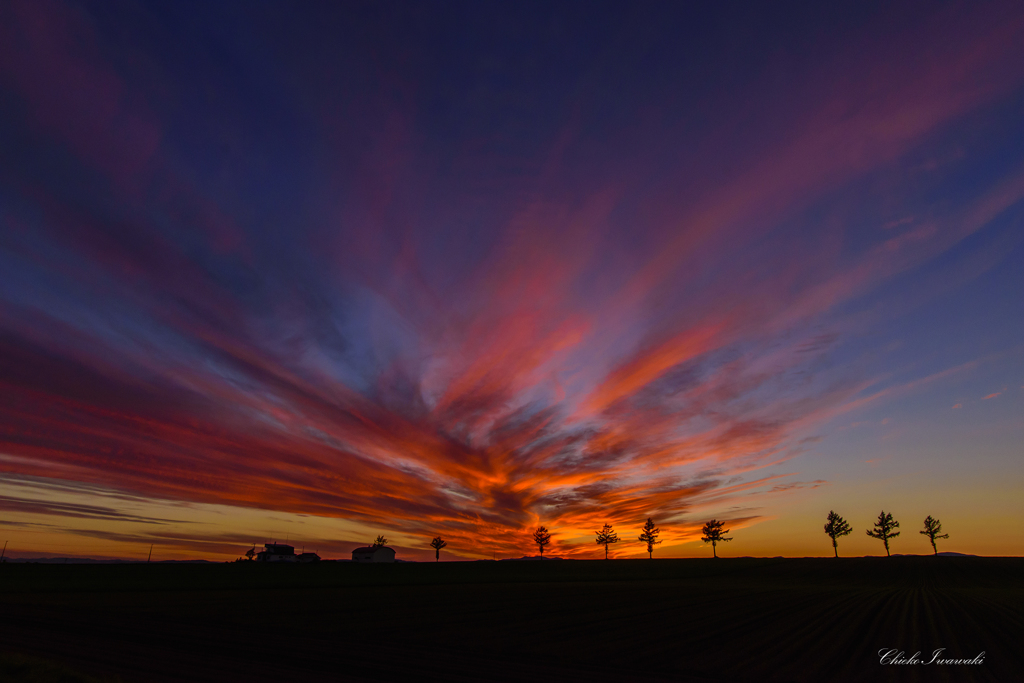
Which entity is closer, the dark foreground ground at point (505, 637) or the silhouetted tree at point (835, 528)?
the dark foreground ground at point (505, 637)

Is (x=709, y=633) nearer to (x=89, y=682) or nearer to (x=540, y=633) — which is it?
(x=540, y=633)

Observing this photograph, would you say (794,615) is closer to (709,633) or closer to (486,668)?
(709,633)

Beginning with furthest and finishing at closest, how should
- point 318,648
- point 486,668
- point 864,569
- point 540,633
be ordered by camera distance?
point 864,569
point 540,633
point 318,648
point 486,668

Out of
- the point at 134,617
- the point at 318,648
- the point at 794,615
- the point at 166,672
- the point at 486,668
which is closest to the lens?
the point at 166,672

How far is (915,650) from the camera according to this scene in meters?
20.1

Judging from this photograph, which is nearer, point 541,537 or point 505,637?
point 505,637

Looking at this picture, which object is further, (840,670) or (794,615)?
(794,615)

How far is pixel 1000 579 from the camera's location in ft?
233

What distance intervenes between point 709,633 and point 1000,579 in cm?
8337

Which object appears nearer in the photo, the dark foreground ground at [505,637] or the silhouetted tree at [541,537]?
the dark foreground ground at [505,637]

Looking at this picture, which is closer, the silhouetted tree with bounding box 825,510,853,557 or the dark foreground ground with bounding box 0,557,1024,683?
the dark foreground ground with bounding box 0,557,1024,683

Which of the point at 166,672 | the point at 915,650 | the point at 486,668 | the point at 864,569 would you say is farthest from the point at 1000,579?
the point at 166,672

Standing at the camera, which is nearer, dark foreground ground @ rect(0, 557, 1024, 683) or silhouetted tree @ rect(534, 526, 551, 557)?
dark foreground ground @ rect(0, 557, 1024, 683)

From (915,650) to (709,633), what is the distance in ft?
27.3
